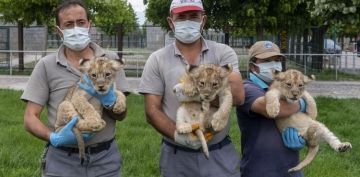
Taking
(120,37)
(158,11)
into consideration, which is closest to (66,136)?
(158,11)

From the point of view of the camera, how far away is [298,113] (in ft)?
16.7

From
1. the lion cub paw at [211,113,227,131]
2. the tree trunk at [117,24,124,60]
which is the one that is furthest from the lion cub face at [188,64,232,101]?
the tree trunk at [117,24,124,60]

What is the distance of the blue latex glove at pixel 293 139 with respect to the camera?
5.06 meters

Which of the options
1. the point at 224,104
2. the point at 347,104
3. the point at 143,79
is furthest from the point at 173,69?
the point at 347,104

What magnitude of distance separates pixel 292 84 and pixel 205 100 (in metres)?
0.80

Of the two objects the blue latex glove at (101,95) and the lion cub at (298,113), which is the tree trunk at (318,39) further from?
the blue latex glove at (101,95)

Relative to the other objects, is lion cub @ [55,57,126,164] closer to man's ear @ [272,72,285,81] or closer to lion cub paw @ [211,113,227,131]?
lion cub paw @ [211,113,227,131]

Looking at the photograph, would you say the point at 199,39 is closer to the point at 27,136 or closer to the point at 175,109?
the point at 175,109

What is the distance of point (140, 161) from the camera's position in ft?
29.5

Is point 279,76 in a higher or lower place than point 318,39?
lower

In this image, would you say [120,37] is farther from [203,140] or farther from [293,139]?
[203,140]

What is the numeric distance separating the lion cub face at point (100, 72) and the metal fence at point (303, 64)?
15.8 m

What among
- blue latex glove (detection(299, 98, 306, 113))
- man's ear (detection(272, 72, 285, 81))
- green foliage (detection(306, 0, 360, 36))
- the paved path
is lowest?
the paved path

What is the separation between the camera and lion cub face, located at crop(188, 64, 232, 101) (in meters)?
4.55
